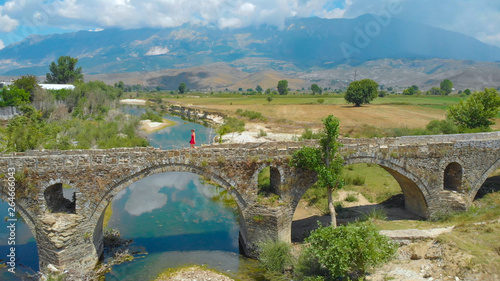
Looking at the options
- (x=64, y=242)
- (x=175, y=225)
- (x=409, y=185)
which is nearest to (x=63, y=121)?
(x=175, y=225)

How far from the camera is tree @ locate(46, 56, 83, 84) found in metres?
77.1

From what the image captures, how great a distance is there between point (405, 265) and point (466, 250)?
2.15 m

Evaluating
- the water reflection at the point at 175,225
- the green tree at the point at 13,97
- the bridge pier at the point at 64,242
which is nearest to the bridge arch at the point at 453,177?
the water reflection at the point at 175,225

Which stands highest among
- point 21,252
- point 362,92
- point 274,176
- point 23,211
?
point 362,92

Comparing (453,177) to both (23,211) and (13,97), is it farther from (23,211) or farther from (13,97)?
(13,97)

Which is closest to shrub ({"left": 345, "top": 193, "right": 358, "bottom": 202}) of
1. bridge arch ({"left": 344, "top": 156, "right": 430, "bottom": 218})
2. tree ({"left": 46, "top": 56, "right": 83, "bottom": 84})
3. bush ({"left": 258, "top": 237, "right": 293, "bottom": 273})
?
bridge arch ({"left": 344, "top": 156, "right": 430, "bottom": 218})

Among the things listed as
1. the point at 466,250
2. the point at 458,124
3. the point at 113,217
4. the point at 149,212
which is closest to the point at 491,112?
the point at 458,124

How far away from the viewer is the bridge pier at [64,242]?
13719mm

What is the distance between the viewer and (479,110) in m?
30.2

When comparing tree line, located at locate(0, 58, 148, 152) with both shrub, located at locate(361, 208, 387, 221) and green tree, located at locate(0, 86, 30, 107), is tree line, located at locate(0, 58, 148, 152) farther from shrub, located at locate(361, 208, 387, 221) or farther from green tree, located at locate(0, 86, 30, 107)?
shrub, located at locate(361, 208, 387, 221)

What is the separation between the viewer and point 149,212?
21.8 metres

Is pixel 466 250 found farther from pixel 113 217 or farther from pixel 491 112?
pixel 491 112

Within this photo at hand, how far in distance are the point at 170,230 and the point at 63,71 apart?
71.5m

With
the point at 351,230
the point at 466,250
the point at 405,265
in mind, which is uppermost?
the point at 351,230
